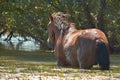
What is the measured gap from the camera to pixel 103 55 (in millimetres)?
10711

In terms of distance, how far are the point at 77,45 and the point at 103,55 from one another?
980mm

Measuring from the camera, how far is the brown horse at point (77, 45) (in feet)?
35.4

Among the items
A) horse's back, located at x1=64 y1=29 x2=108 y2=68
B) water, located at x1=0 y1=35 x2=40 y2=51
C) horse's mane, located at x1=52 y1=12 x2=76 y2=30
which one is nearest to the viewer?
horse's back, located at x1=64 y1=29 x2=108 y2=68

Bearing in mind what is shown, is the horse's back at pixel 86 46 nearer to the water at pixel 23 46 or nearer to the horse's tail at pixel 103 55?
the horse's tail at pixel 103 55

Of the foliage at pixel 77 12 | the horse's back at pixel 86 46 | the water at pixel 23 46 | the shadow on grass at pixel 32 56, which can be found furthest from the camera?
the water at pixel 23 46

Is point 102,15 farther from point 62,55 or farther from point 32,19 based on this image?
point 62,55

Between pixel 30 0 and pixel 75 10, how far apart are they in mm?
2340

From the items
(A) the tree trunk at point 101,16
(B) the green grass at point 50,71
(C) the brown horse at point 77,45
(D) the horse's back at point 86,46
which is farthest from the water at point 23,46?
(D) the horse's back at point 86,46

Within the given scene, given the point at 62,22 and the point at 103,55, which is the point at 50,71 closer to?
the point at 103,55

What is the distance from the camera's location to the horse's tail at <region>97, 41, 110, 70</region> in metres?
10.7

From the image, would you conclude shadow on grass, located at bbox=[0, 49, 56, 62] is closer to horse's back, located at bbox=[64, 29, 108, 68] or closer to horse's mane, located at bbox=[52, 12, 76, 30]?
horse's mane, located at bbox=[52, 12, 76, 30]

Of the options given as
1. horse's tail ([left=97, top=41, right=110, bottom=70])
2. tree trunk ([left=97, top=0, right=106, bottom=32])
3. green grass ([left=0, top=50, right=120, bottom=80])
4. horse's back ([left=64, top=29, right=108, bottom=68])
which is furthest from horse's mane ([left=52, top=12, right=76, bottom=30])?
tree trunk ([left=97, top=0, right=106, bottom=32])

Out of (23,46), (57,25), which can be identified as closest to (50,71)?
(57,25)

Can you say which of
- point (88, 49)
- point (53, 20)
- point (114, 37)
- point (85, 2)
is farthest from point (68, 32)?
point (114, 37)
